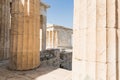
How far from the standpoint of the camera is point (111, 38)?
2.84 metres

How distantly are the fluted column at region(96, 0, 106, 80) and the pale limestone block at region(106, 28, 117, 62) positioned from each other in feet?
0.24

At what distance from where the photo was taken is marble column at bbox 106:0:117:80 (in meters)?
2.81

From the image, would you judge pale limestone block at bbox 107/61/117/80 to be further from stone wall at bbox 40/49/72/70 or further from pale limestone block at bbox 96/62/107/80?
stone wall at bbox 40/49/72/70

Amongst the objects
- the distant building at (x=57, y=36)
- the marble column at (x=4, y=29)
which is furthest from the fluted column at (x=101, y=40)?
the distant building at (x=57, y=36)

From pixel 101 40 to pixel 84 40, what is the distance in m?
0.43

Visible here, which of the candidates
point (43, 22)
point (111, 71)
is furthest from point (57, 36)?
point (111, 71)

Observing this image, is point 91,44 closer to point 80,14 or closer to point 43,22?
point 80,14

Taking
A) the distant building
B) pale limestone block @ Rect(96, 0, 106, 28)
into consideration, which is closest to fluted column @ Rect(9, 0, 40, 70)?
pale limestone block @ Rect(96, 0, 106, 28)

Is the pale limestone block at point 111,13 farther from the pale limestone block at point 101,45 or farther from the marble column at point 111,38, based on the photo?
the pale limestone block at point 101,45

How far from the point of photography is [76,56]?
3.53 metres

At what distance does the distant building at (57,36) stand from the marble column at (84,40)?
2079 cm

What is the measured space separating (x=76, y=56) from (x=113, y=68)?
0.96 meters

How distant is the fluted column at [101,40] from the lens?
113 inches

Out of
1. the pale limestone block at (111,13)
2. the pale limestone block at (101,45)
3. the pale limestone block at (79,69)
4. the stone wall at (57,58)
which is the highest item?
the pale limestone block at (111,13)
